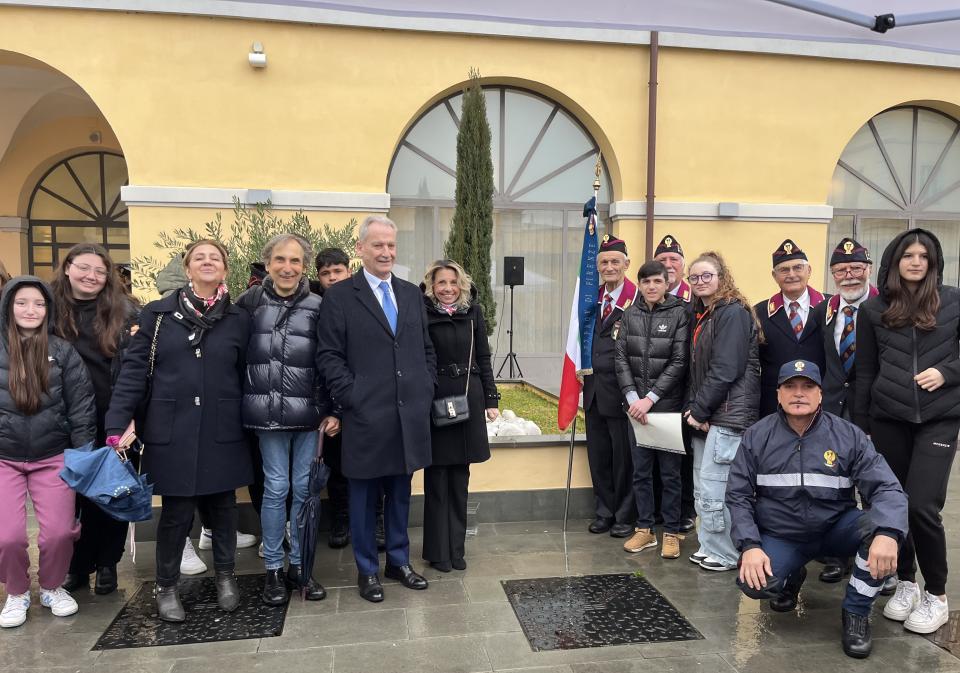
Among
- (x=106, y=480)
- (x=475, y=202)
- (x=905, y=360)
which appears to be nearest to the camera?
(x=106, y=480)

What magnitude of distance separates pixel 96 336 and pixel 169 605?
5.15ft

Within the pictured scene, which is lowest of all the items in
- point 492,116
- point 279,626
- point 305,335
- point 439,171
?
point 279,626

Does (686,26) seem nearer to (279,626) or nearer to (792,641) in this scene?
(792,641)

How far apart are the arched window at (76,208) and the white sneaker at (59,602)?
10.5 m

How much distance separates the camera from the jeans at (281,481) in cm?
396

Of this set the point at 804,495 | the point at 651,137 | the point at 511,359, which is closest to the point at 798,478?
the point at 804,495

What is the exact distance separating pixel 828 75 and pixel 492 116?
5235mm

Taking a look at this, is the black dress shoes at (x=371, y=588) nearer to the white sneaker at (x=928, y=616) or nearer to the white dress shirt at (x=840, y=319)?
the white sneaker at (x=928, y=616)

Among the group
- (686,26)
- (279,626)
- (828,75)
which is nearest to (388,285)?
(279,626)

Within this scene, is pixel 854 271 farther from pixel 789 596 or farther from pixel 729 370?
pixel 789 596

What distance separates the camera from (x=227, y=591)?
12.9ft

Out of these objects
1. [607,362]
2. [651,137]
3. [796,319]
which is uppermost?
[651,137]

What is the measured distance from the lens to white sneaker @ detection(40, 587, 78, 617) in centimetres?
380

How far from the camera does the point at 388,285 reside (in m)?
4.10
